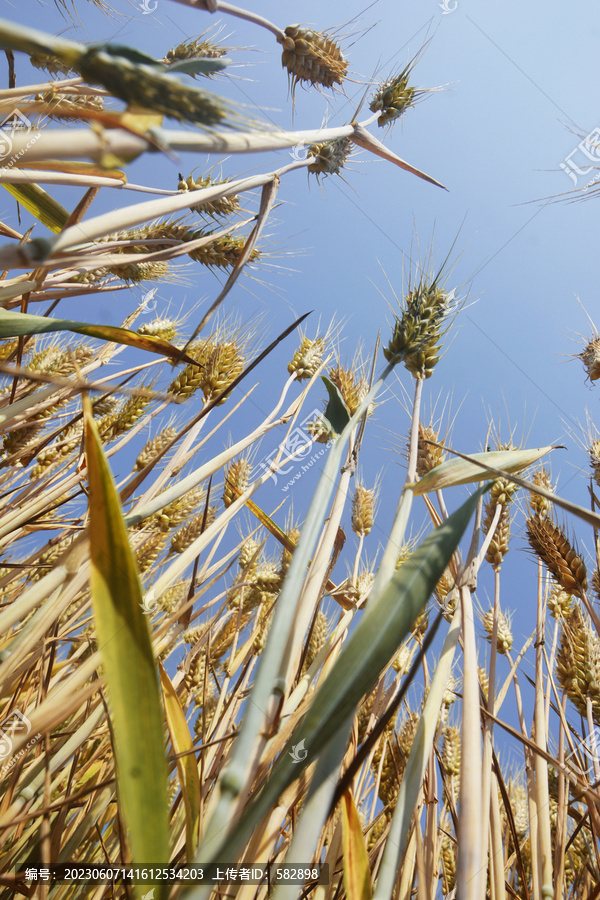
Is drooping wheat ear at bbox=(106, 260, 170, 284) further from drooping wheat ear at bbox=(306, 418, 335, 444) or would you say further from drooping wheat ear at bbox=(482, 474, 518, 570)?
drooping wheat ear at bbox=(482, 474, 518, 570)

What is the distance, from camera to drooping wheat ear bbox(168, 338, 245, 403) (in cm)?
148

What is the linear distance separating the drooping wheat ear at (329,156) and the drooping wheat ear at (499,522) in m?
0.90

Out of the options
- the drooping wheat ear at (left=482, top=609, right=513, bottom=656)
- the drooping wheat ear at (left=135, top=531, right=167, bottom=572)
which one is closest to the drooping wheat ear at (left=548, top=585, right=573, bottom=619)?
the drooping wheat ear at (left=482, top=609, right=513, bottom=656)

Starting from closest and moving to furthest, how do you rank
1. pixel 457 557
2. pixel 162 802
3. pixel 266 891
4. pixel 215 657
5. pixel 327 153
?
pixel 162 802
pixel 266 891
pixel 457 557
pixel 327 153
pixel 215 657

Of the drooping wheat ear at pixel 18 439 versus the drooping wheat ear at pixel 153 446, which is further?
the drooping wheat ear at pixel 153 446

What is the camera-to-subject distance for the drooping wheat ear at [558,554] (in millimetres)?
1276

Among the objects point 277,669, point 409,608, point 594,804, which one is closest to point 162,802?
point 277,669

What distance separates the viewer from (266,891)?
23.5 inches

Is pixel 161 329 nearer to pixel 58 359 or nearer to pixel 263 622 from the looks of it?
pixel 58 359

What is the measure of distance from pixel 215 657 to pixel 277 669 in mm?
1283

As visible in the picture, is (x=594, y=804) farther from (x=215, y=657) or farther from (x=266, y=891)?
(x=215, y=657)

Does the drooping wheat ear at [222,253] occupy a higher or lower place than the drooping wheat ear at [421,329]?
higher

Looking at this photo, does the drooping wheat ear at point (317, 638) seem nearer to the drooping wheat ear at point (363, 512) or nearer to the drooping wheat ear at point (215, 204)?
the drooping wheat ear at point (363, 512)

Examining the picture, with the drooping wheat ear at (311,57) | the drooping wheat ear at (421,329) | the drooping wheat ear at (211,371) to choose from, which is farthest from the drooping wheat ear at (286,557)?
the drooping wheat ear at (311,57)
